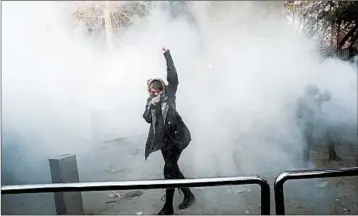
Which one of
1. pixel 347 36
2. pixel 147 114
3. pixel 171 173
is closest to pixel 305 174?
pixel 171 173

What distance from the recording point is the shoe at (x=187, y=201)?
195 centimetres

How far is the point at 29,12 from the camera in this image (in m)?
2.02

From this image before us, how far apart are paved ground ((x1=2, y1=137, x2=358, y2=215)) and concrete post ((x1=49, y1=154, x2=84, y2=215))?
0.04 metres

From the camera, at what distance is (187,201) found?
1.97 m

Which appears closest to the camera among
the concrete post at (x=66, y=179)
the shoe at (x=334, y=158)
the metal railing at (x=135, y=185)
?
the metal railing at (x=135, y=185)

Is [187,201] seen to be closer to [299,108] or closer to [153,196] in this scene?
[153,196]

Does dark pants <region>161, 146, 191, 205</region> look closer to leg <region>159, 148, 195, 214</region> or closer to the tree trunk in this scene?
leg <region>159, 148, 195, 214</region>

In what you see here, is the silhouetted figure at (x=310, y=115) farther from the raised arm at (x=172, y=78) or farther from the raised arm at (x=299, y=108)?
the raised arm at (x=172, y=78)

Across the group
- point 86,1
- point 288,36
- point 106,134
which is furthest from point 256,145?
point 86,1

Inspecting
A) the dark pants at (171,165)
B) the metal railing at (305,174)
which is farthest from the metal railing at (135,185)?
the dark pants at (171,165)

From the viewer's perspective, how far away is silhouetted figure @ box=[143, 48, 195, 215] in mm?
1952

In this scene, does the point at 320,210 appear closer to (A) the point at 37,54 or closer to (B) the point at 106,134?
(B) the point at 106,134

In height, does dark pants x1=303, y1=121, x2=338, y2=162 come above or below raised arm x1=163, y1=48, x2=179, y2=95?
below

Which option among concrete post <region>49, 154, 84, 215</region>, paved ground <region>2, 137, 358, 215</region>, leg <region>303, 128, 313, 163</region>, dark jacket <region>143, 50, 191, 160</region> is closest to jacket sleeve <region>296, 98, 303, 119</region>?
leg <region>303, 128, 313, 163</region>
